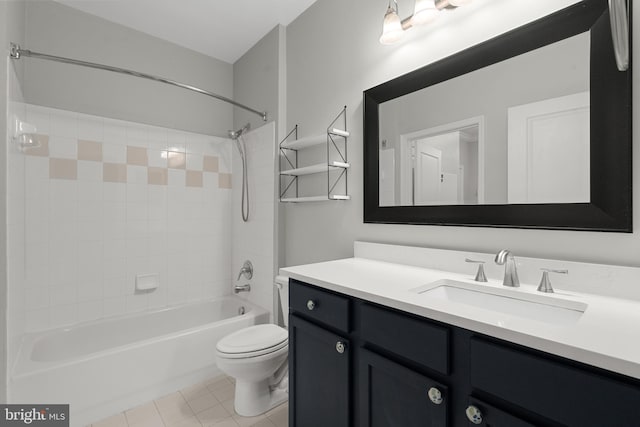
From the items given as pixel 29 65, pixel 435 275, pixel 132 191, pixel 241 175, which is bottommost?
pixel 435 275

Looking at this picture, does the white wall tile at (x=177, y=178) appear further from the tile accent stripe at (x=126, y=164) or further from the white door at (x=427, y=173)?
the white door at (x=427, y=173)

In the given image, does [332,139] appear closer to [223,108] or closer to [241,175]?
[241,175]

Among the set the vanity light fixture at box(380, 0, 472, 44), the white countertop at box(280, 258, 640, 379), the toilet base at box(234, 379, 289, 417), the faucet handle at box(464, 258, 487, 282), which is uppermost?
the vanity light fixture at box(380, 0, 472, 44)

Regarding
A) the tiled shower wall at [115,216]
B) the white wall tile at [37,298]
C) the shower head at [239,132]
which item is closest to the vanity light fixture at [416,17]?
the shower head at [239,132]

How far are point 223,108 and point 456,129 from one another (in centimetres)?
228

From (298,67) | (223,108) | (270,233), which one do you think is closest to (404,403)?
(270,233)

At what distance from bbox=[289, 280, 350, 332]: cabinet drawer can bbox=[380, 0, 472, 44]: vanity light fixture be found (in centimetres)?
123

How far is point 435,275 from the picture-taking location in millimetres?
1274

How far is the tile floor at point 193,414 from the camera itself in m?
1.66

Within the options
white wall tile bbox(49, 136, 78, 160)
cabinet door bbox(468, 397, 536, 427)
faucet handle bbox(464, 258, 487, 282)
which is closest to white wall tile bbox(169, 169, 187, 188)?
white wall tile bbox(49, 136, 78, 160)

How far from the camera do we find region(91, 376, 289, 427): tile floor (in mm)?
1655

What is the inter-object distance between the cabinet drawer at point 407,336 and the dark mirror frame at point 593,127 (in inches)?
24.3

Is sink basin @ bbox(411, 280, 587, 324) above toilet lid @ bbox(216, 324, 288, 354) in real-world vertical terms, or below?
above

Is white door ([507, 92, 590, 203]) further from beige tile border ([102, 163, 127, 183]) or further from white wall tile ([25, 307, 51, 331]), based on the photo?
white wall tile ([25, 307, 51, 331])
